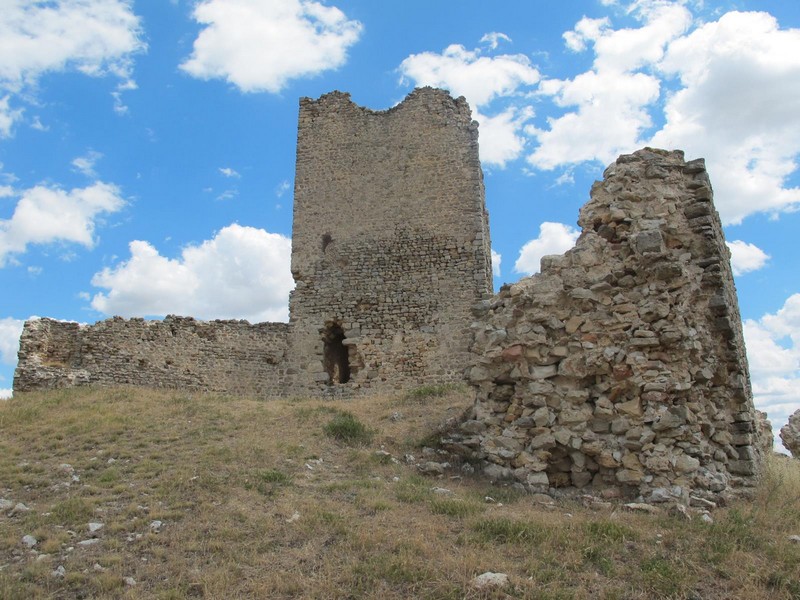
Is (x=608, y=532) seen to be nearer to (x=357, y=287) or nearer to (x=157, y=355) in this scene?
(x=357, y=287)

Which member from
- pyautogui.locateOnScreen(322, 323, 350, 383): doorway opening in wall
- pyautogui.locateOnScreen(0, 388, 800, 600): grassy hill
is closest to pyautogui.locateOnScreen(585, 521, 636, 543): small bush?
pyautogui.locateOnScreen(0, 388, 800, 600): grassy hill

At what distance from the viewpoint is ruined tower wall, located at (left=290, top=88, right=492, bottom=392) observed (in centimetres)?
1507

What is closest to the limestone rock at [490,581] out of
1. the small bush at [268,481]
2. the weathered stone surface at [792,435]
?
the small bush at [268,481]

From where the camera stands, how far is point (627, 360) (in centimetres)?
693

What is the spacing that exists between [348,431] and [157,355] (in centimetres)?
831

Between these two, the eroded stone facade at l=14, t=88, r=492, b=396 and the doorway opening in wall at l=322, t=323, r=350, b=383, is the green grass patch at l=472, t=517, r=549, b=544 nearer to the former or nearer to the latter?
the eroded stone facade at l=14, t=88, r=492, b=396

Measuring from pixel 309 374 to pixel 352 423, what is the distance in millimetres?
6463

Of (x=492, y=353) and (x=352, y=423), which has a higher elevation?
(x=492, y=353)

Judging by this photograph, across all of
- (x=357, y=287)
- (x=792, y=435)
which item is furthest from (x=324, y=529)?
(x=357, y=287)

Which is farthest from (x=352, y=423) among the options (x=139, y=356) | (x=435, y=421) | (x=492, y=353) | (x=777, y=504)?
(x=139, y=356)

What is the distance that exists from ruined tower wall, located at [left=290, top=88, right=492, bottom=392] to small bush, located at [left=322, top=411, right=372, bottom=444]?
5.67 metres

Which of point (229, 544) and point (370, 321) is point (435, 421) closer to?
point (229, 544)

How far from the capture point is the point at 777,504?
631cm

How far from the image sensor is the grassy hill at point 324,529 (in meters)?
4.44
